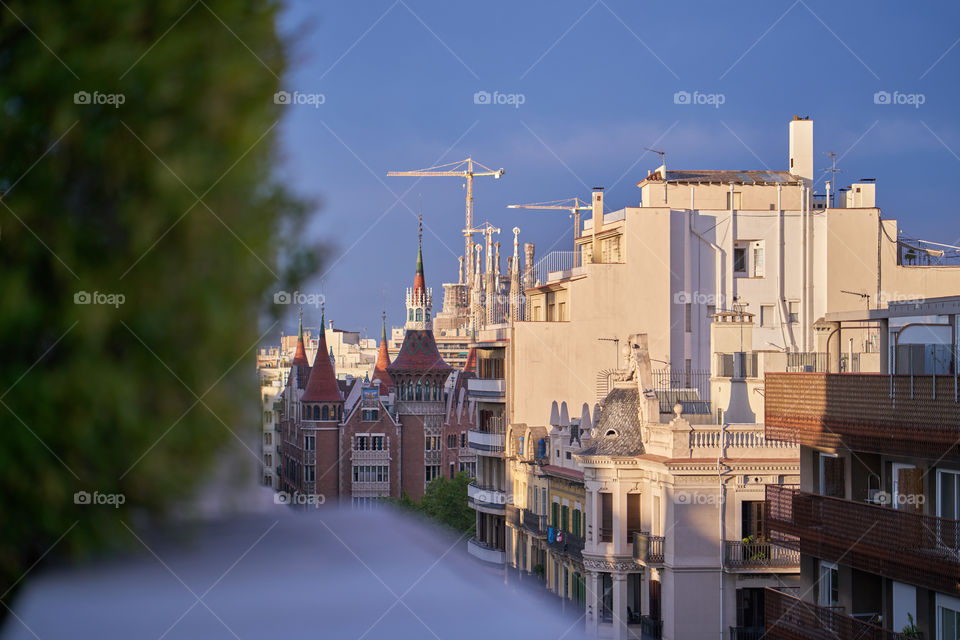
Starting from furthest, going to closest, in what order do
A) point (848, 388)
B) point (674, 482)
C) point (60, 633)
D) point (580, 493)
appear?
point (580, 493), point (674, 482), point (848, 388), point (60, 633)

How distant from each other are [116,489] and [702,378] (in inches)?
1497

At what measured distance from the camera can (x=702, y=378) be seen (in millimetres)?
39062

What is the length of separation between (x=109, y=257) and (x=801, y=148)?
43.5 metres

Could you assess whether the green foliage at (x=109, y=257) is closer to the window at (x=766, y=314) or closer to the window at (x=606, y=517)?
the window at (x=606, y=517)

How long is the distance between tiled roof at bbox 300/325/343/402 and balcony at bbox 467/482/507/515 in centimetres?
4675

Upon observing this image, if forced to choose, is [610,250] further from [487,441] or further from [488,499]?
[488,499]

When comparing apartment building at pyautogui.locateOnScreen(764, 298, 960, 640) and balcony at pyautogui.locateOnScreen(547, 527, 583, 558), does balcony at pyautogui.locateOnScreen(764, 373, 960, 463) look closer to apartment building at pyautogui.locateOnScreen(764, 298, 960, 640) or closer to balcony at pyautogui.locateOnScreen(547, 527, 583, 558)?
apartment building at pyautogui.locateOnScreen(764, 298, 960, 640)

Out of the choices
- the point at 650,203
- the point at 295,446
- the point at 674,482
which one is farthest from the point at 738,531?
the point at 295,446

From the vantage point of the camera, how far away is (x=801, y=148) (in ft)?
140

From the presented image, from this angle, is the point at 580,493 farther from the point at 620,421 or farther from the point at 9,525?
the point at 9,525

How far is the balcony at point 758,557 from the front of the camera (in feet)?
82.9

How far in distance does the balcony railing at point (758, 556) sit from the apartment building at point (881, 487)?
24.9 ft

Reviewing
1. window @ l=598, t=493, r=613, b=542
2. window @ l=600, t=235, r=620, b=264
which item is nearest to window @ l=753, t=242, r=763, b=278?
window @ l=600, t=235, r=620, b=264

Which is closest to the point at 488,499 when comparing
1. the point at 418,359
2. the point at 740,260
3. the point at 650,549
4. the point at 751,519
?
the point at 740,260
